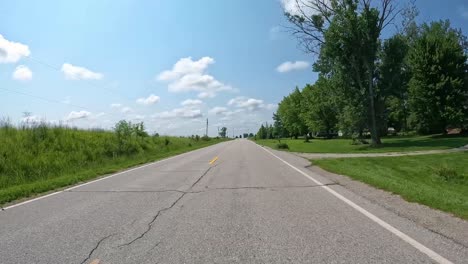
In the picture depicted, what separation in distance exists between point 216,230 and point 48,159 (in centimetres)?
1512

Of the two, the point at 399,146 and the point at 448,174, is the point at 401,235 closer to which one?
the point at 448,174

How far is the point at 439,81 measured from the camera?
152ft

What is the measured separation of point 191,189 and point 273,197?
108 inches

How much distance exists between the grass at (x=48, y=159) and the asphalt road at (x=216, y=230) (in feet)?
10.8

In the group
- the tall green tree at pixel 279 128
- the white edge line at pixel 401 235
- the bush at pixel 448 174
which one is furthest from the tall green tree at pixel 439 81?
the tall green tree at pixel 279 128

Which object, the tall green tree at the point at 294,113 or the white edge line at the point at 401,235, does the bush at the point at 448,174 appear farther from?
the tall green tree at the point at 294,113

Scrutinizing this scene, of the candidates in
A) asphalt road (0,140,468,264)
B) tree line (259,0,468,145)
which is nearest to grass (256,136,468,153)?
tree line (259,0,468,145)

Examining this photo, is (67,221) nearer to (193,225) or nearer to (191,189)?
(193,225)

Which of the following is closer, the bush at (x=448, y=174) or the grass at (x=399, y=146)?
the bush at (x=448, y=174)

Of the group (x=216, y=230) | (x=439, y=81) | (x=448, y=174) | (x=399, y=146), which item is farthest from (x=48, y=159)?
(x=439, y=81)

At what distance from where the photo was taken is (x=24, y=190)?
10.9 meters

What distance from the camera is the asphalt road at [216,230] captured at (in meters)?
4.61

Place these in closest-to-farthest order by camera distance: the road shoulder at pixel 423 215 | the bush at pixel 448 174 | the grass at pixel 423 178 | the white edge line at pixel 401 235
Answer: the white edge line at pixel 401 235, the road shoulder at pixel 423 215, the grass at pixel 423 178, the bush at pixel 448 174

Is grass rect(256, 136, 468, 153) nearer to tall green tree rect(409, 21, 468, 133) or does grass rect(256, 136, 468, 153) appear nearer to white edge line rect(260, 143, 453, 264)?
tall green tree rect(409, 21, 468, 133)
